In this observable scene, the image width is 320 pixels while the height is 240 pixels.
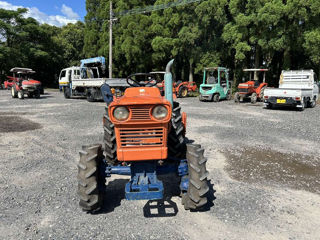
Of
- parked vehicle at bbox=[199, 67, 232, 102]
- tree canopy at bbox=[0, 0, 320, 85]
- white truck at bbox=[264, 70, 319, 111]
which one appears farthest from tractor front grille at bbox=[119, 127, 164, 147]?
tree canopy at bbox=[0, 0, 320, 85]

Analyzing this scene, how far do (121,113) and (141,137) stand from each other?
0.37 metres

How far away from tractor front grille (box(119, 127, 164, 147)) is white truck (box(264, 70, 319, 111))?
11.0 m

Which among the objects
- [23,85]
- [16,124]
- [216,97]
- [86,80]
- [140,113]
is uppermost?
[86,80]

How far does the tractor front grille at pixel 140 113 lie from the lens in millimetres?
2947

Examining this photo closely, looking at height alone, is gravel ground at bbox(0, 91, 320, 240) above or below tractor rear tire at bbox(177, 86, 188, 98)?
below

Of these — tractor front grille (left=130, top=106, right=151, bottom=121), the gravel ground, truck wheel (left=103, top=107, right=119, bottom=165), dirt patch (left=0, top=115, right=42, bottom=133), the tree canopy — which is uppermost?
the tree canopy

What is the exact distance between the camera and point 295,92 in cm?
1209

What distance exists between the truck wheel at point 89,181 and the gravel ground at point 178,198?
0.65 ft

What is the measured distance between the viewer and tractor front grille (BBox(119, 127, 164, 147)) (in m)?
3.04

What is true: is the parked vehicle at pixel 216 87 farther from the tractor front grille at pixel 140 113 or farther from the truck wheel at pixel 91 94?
the tractor front grille at pixel 140 113

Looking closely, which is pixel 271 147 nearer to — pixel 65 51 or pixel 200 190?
pixel 200 190

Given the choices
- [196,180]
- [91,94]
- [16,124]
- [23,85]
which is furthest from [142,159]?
[23,85]

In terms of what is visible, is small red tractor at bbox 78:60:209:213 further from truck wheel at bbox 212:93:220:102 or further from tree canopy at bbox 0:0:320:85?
tree canopy at bbox 0:0:320:85

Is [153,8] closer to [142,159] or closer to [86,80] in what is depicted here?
[86,80]
